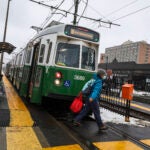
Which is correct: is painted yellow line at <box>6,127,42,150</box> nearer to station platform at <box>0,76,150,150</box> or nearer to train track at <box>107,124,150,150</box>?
station platform at <box>0,76,150,150</box>

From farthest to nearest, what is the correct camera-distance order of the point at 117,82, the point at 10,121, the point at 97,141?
the point at 117,82, the point at 10,121, the point at 97,141

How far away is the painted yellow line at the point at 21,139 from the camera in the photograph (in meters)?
5.80

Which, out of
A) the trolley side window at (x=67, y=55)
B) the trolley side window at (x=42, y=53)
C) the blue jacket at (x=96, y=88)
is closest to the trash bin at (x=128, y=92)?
the trolley side window at (x=67, y=55)

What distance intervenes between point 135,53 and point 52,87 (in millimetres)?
109691

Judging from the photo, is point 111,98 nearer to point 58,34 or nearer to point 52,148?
point 58,34


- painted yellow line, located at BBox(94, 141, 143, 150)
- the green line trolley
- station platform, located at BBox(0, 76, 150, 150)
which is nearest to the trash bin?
station platform, located at BBox(0, 76, 150, 150)

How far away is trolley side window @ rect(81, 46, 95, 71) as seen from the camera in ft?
32.4

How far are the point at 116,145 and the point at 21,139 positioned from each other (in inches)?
87.1

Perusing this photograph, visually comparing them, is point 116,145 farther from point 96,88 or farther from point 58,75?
point 58,75

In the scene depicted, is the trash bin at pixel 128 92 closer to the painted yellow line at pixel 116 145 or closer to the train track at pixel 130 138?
the train track at pixel 130 138

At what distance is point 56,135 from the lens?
6.86 m

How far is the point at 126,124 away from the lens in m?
8.95

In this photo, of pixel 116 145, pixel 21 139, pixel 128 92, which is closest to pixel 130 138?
pixel 116 145

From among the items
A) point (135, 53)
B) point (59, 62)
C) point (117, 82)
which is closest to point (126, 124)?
point (59, 62)
